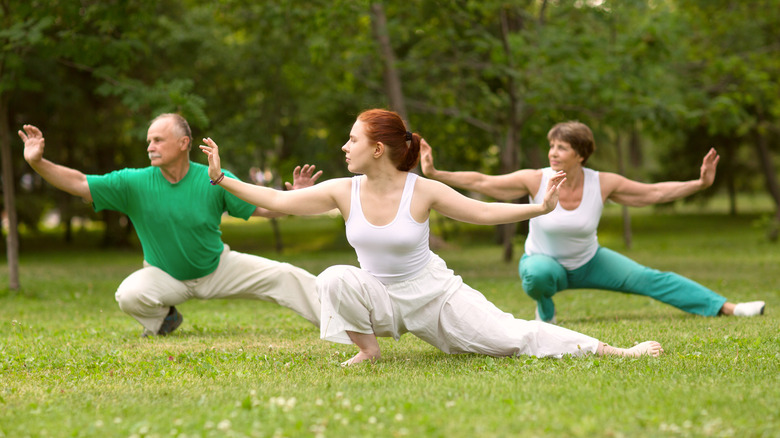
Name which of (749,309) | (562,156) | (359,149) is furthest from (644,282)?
(359,149)

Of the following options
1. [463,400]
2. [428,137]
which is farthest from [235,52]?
[463,400]

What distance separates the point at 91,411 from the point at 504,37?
12371mm

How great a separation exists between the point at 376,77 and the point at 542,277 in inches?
511

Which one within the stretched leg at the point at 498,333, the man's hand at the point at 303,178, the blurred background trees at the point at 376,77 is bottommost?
the stretched leg at the point at 498,333

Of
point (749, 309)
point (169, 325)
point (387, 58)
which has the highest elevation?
point (387, 58)

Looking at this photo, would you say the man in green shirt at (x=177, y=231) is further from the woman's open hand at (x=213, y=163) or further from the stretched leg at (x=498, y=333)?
the stretched leg at (x=498, y=333)

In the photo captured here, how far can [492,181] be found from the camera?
736cm

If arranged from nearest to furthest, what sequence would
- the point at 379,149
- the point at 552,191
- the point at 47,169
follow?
the point at 552,191 → the point at 379,149 → the point at 47,169

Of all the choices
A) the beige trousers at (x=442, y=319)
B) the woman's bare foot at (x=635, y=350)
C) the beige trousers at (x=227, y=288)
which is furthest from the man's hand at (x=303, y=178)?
the woman's bare foot at (x=635, y=350)

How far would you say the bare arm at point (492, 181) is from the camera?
7250 millimetres

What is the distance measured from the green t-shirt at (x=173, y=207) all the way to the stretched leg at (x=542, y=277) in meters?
2.60

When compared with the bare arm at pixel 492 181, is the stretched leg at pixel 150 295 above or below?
below

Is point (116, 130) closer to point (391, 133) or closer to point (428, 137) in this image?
point (428, 137)

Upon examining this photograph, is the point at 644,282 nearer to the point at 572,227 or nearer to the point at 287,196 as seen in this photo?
the point at 572,227
